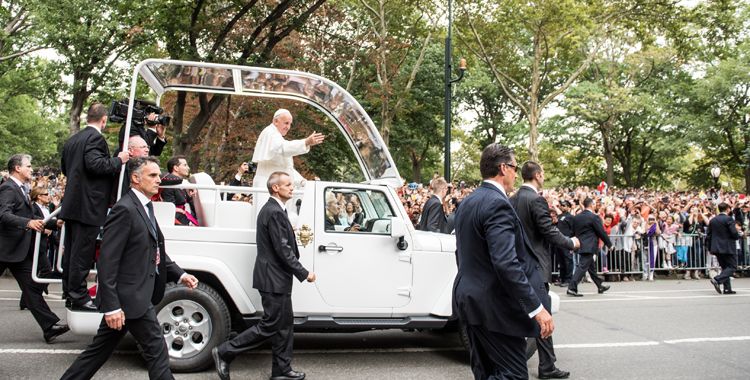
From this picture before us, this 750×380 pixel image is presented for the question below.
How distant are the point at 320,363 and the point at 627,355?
3.50m

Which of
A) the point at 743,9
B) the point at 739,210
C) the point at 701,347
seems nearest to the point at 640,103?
the point at 743,9

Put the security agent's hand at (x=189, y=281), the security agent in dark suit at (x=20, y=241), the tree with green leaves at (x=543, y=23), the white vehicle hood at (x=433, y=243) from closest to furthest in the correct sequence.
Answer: the security agent's hand at (x=189, y=281) → the white vehicle hood at (x=433, y=243) → the security agent in dark suit at (x=20, y=241) → the tree with green leaves at (x=543, y=23)

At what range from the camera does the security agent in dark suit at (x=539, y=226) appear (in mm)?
6238

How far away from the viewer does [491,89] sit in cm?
4669

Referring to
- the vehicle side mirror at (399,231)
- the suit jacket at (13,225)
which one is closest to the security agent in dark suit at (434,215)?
the vehicle side mirror at (399,231)

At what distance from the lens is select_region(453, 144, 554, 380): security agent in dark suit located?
399 cm

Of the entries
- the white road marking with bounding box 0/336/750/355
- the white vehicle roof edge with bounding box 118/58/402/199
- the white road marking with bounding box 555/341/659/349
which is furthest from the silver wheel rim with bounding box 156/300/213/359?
the white road marking with bounding box 555/341/659/349

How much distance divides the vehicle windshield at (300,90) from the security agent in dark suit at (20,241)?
2035 millimetres

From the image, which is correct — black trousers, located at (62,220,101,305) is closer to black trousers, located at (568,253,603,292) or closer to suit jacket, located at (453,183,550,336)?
suit jacket, located at (453,183,550,336)

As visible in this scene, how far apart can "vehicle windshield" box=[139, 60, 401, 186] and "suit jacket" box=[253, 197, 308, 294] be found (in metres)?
1.69

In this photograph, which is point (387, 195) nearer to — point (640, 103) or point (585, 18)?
point (585, 18)

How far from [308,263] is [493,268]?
110 inches

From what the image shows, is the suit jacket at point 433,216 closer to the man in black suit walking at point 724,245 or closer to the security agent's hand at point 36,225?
the security agent's hand at point 36,225

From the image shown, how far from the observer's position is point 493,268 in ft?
13.5
